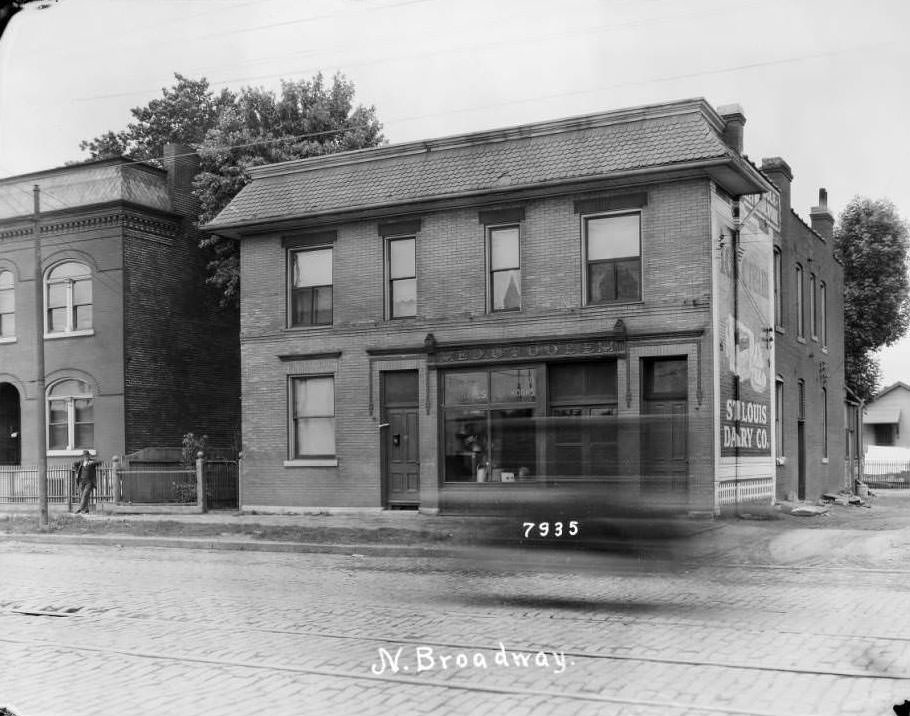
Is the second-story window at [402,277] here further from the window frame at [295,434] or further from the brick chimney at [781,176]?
the brick chimney at [781,176]

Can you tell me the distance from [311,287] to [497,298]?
15.2ft

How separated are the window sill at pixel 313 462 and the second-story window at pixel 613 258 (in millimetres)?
6741

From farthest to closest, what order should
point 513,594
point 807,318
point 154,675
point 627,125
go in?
point 807,318 → point 627,125 → point 513,594 → point 154,675

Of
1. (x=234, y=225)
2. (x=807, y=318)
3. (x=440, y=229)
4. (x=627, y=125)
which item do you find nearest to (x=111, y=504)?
(x=234, y=225)

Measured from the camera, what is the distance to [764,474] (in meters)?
21.8

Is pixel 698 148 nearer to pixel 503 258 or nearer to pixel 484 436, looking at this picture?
pixel 503 258

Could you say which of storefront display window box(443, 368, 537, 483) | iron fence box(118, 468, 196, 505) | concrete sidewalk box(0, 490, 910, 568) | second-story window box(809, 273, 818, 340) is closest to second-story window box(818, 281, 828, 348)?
second-story window box(809, 273, 818, 340)

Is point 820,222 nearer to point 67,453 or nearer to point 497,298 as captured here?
point 497,298

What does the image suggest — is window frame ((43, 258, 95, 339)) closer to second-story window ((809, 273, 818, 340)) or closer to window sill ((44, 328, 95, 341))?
window sill ((44, 328, 95, 341))

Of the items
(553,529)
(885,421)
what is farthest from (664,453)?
(885,421)

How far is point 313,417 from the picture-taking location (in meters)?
22.8

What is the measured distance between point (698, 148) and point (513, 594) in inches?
426

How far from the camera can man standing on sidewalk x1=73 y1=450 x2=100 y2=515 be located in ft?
77.8

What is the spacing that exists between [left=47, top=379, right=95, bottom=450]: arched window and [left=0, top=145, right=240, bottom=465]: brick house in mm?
26
